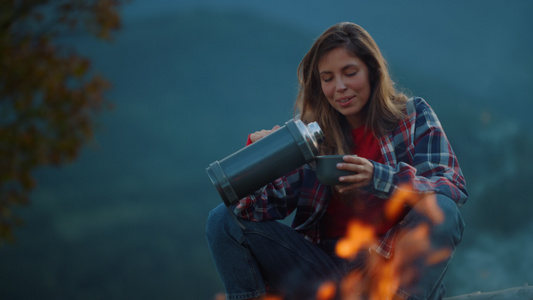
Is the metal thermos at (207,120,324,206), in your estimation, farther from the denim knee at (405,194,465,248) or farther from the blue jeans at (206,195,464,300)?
the denim knee at (405,194,465,248)

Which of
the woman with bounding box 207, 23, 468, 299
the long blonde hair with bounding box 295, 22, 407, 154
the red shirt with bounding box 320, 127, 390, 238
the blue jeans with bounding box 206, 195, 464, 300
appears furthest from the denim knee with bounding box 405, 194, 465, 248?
the long blonde hair with bounding box 295, 22, 407, 154

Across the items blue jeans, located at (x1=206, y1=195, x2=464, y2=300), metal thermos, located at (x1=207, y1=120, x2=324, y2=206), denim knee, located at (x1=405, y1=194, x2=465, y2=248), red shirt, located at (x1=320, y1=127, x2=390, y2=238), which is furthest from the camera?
red shirt, located at (x1=320, y1=127, x2=390, y2=238)

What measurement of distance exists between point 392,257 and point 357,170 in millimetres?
436

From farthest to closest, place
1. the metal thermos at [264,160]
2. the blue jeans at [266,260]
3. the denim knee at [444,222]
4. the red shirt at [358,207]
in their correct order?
the red shirt at [358,207]
the blue jeans at [266,260]
the metal thermos at [264,160]
the denim knee at [444,222]

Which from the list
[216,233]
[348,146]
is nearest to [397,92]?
[348,146]

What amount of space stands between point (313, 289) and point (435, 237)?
0.57 metres

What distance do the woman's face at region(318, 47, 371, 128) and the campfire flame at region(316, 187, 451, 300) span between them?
469 mm

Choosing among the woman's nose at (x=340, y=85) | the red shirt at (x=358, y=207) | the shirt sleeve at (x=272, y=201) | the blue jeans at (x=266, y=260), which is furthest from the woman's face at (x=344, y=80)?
the blue jeans at (x=266, y=260)

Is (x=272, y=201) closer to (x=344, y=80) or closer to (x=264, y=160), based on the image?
(x=264, y=160)

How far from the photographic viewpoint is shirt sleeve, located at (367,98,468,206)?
161 centimetres

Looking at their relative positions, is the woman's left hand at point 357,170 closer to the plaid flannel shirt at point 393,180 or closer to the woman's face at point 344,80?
the plaid flannel shirt at point 393,180

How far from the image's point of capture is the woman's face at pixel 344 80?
2.03 meters

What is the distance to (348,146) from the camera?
7.06 feet

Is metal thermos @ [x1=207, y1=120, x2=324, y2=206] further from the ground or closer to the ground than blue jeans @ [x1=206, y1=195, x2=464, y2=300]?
further from the ground
